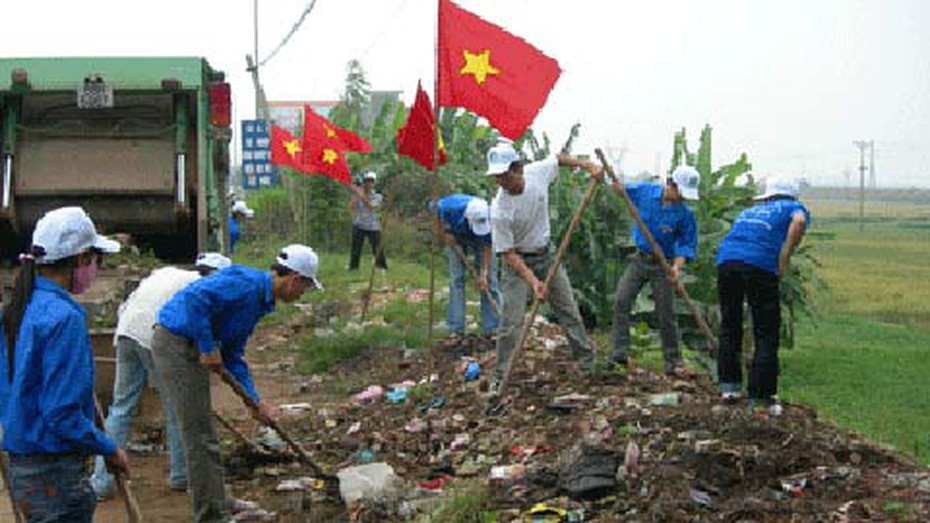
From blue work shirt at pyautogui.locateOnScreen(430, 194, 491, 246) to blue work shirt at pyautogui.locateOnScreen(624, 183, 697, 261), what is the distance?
7.86ft

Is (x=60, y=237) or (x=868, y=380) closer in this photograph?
(x=60, y=237)

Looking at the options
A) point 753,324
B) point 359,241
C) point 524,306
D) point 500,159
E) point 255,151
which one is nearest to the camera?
point 753,324

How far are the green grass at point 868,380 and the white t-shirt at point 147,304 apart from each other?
475 centimetres

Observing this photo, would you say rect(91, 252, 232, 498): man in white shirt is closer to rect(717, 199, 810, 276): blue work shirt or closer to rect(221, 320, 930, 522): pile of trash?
rect(221, 320, 930, 522): pile of trash

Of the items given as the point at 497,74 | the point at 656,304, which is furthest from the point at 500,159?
the point at 656,304

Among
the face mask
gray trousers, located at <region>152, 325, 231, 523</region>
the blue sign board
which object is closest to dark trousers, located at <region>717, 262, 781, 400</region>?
gray trousers, located at <region>152, 325, 231, 523</region>

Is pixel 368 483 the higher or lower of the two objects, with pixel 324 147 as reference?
lower

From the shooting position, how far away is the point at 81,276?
14.4 feet

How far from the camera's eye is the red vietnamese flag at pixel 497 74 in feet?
29.6

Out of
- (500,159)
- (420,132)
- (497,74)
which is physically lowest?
(500,159)

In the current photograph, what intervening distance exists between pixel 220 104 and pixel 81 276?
710 cm

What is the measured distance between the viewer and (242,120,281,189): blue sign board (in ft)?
81.4

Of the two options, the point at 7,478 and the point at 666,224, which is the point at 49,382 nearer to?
the point at 7,478

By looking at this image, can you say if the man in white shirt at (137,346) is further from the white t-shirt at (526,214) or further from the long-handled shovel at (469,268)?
the long-handled shovel at (469,268)
